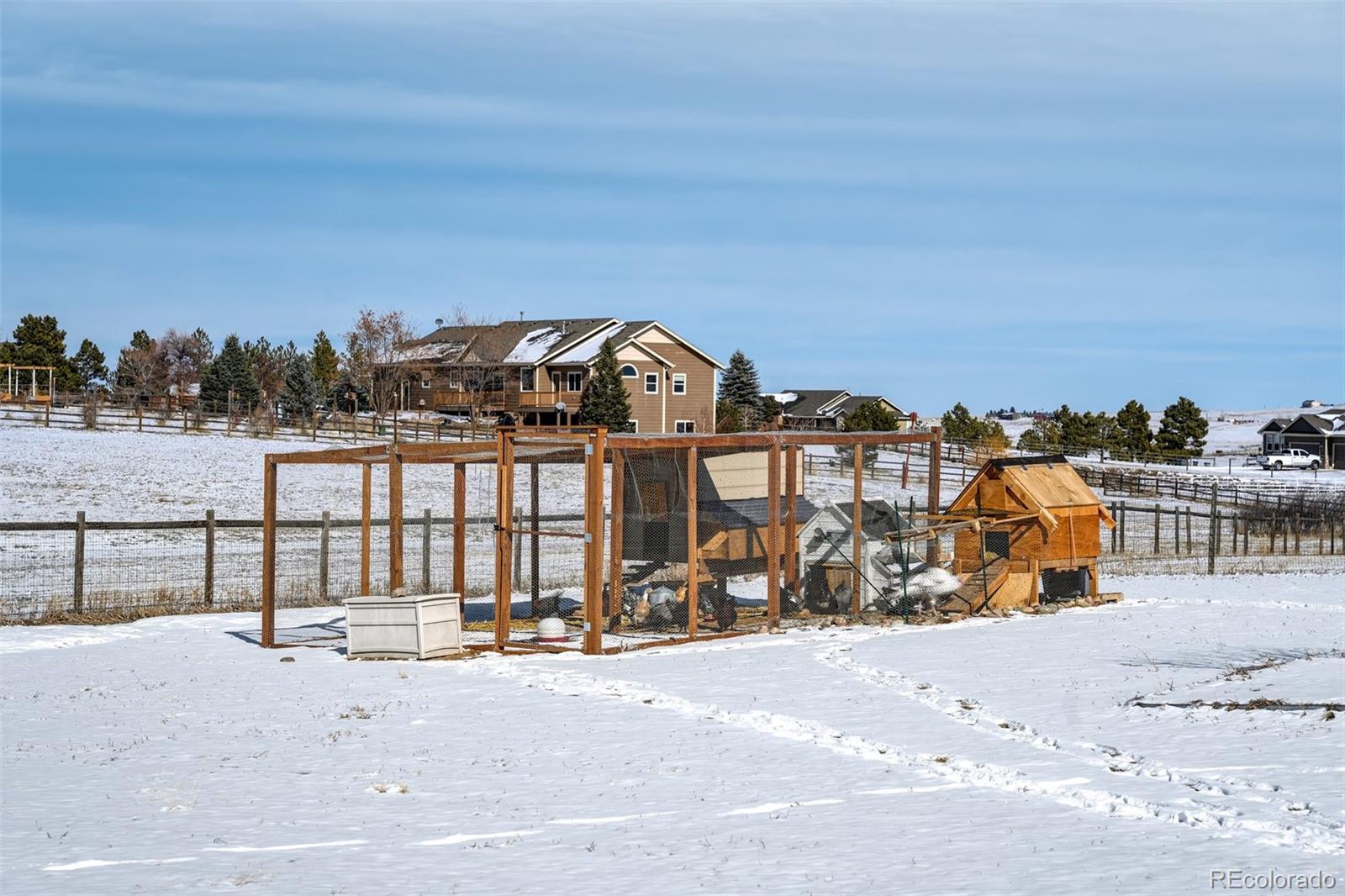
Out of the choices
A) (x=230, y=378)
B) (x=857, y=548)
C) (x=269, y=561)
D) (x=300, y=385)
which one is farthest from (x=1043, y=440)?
(x=269, y=561)

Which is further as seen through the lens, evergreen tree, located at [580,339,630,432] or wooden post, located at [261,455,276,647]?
evergreen tree, located at [580,339,630,432]

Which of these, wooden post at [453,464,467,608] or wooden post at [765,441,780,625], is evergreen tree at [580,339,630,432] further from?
wooden post at [453,464,467,608]

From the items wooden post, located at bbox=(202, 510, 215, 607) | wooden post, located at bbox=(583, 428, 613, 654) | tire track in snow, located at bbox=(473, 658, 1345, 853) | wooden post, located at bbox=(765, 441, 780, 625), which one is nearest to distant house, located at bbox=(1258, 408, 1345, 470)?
wooden post, located at bbox=(765, 441, 780, 625)

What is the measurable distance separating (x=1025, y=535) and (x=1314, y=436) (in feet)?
293

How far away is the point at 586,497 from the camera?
1827cm

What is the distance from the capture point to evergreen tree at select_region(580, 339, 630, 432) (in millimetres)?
70000

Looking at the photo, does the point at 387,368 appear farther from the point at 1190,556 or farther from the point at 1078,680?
the point at 1078,680

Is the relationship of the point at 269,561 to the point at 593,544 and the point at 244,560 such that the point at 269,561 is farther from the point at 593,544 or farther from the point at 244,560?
the point at 244,560

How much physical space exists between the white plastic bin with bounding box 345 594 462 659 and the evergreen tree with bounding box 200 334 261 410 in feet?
233

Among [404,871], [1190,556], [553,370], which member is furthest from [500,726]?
[553,370]

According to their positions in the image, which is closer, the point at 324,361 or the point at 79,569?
the point at 79,569

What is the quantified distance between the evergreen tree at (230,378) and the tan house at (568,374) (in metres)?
12.2

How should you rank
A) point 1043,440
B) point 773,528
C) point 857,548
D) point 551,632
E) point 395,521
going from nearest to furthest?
point 551,632 → point 395,521 → point 773,528 → point 857,548 → point 1043,440

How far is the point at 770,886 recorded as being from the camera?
8430 mm
